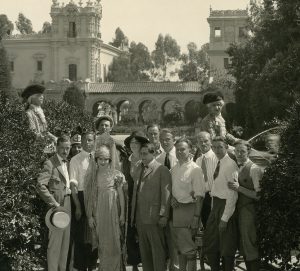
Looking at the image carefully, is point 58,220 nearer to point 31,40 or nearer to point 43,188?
point 43,188

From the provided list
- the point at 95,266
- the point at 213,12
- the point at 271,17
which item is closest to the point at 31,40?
the point at 213,12

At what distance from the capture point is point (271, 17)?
27.5 m

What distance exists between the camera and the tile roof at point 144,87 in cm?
5750

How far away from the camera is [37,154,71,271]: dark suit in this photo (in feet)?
24.3

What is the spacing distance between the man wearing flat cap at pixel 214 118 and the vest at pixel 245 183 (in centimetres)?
133

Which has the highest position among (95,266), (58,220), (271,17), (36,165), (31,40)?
(31,40)

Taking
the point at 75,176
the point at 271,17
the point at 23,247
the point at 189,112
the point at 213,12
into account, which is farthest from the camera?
the point at 213,12

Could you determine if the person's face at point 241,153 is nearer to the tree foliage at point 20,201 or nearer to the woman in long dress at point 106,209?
the woman in long dress at point 106,209

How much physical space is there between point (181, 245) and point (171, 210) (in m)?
0.41

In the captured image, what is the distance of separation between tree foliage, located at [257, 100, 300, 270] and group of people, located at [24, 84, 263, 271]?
0.78ft

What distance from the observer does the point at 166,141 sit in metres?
8.20

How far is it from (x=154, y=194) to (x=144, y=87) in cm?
5094

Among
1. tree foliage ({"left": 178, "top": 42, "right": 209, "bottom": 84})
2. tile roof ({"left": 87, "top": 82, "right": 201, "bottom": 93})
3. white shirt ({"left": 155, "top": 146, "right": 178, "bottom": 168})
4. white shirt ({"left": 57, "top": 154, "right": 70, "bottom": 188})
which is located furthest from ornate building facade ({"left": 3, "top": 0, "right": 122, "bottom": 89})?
white shirt ({"left": 57, "top": 154, "right": 70, "bottom": 188})

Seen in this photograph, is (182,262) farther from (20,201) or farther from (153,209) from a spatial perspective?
(20,201)
